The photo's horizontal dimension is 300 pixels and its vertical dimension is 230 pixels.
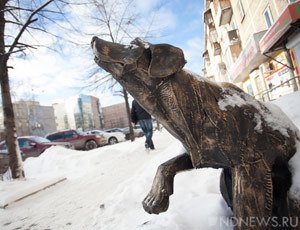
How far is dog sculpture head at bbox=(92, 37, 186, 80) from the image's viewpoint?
1.14 meters

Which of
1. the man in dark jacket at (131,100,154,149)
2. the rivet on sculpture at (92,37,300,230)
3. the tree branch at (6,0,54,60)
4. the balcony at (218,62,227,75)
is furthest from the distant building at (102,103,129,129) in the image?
the rivet on sculpture at (92,37,300,230)

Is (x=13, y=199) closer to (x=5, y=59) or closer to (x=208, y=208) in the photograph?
(x=208, y=208)

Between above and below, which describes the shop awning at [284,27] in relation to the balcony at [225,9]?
below

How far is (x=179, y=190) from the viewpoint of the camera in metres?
2.94

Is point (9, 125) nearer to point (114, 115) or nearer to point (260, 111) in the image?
point (260, 111)

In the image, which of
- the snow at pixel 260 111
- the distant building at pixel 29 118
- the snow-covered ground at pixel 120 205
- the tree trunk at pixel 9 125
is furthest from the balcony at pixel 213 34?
the distant building at pixel 29 118

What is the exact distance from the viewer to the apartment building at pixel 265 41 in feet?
33.0

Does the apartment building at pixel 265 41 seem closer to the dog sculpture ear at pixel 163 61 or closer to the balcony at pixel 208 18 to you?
the balcony at pixel 208 18

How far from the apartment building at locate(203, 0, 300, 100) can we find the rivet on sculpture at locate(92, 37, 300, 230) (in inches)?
308

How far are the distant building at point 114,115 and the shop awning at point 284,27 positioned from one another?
8812 cm

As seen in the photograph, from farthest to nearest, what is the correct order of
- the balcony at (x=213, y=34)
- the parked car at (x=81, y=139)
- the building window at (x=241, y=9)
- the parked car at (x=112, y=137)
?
the balcony at (x=213, y=34) < the building window at (x=241, y=9) < the parked car at (x=112, y=137) < the parked car at (x=81, y=139)

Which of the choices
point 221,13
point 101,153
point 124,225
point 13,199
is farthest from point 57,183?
point 221,13

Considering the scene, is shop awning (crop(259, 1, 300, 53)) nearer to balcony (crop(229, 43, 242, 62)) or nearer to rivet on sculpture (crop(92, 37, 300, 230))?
rivet on sculpture (crop(92, 37, 300, 230))

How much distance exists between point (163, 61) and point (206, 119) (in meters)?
0.34
